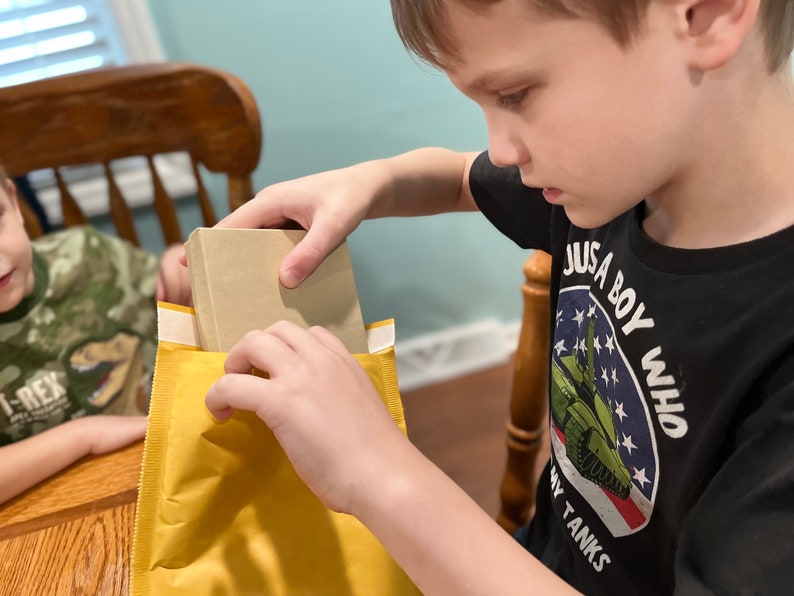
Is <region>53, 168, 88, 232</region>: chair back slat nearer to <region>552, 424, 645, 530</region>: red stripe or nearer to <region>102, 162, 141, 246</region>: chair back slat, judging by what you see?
<region>102, 162, 141, 246</region>: chair back slat

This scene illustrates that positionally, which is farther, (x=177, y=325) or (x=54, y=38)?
(x=54, y=38)

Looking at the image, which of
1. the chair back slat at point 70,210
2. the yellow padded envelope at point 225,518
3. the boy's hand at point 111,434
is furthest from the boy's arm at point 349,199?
the chair back slat at point 70,210

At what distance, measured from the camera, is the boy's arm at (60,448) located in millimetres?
548

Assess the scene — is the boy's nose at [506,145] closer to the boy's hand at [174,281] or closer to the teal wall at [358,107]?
the boy's hand at [174,281]

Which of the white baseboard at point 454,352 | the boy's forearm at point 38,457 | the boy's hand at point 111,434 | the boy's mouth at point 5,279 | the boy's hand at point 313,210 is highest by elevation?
the boy's hand at point 313,210

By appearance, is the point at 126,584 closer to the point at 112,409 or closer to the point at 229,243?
the point at 229,243

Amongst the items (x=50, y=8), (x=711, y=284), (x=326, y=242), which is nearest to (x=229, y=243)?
(x=326, y=242)

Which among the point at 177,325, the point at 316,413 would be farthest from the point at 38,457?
the point at 316,413

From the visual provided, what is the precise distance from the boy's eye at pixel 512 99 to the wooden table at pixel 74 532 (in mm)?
420

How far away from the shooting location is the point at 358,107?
1255 mm

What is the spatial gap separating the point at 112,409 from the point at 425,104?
2.74 ft

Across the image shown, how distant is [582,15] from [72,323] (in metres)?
0.79

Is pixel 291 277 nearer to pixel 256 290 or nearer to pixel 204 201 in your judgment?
pixel 256 290

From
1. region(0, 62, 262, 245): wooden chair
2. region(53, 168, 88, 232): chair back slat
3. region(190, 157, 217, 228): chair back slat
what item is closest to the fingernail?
region(0, 62, 262, 245): wooden chair
